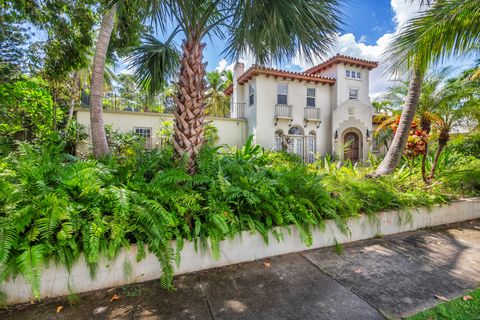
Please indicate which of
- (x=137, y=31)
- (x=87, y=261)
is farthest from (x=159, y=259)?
(x=137, y=31)

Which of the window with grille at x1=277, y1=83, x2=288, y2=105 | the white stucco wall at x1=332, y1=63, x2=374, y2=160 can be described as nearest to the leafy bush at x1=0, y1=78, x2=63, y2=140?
the window with grille at x1=277, y1=83, x2=288, y2=105

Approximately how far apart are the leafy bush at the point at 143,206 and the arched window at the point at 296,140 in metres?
10.0

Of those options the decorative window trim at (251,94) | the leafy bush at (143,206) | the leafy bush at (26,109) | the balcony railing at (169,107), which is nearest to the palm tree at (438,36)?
the leafy bush at (143,206)

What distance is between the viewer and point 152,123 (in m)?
12.4

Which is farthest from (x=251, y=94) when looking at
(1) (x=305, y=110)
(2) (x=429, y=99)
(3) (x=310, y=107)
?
(2) (x=429, y=99)

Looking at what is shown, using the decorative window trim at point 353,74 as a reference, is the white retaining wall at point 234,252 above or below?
below

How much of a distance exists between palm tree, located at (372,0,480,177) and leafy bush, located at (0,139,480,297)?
2697mm

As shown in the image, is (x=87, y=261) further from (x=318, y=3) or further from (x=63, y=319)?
(x=318, y=3)

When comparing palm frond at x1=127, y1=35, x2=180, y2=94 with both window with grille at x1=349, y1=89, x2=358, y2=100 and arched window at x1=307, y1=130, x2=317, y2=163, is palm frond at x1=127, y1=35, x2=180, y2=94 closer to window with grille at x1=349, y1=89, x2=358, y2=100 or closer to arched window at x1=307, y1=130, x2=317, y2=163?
arched window at x1=307, y1=130, x2=317, y2=163

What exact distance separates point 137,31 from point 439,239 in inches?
362

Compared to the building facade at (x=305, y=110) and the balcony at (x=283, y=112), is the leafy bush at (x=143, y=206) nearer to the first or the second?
the building facade at (x=305, y=110)

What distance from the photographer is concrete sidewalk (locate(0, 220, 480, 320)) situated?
7.43 feet

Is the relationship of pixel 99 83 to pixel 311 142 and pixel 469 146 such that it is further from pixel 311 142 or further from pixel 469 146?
pixel 469 146

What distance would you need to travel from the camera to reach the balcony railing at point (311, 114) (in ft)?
47.3
